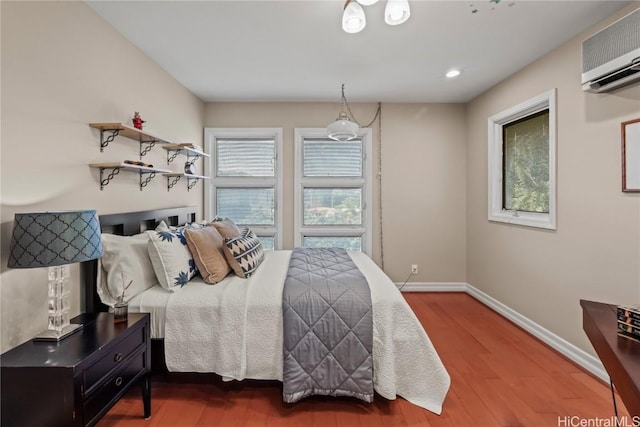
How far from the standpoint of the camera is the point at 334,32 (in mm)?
2254

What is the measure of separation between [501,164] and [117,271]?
3.81 m

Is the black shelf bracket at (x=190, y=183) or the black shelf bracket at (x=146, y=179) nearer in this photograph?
the black shelf bracket at (x=146, y=179)

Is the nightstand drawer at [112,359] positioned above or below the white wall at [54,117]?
below

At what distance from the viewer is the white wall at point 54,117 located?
1.42m

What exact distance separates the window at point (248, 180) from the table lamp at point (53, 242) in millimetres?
2546

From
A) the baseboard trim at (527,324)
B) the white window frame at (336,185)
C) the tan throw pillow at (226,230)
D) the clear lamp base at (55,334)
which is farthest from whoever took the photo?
the white window frame at (336,185)

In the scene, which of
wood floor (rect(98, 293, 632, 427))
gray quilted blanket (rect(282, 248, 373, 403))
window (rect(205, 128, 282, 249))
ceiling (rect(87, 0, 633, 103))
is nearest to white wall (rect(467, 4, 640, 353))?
ceiling (rect(87, 0, 633, 103))

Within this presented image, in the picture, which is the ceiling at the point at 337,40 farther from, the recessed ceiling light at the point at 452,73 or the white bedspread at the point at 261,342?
the white bedspread at the point at 261,342

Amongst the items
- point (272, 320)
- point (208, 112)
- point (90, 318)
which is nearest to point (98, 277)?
point (90, 318)

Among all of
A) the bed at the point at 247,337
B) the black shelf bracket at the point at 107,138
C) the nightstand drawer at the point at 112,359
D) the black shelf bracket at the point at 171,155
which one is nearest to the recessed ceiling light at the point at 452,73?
the bed at the point at 247,337

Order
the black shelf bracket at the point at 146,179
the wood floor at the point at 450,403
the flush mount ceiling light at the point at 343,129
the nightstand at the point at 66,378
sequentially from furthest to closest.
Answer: the flush mount ceiling light at the point at 343,129 < the black shelf bracket at the point at 146,179 < the wood floor at the point at 450,403 < the nightstand at the point at 66,378

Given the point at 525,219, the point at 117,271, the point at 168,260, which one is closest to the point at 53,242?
the point at 117,271

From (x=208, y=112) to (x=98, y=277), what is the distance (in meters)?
2.66

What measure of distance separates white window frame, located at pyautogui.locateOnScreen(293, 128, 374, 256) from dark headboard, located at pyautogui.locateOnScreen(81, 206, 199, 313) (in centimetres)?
144
